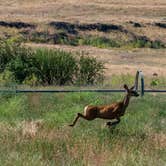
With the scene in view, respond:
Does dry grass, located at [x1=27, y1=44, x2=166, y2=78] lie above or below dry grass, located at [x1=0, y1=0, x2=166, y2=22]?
above

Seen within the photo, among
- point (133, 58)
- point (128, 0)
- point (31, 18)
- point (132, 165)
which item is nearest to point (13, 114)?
point (132, 165)

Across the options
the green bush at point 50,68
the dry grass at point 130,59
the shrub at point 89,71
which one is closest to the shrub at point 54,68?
the green bush at point 50,68

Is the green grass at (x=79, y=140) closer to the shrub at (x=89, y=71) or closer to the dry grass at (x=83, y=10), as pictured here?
the shrub at (x=89, y=71)

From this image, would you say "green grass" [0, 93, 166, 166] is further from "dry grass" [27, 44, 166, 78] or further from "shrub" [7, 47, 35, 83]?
"dry grass" [27, 44, 166, 78]

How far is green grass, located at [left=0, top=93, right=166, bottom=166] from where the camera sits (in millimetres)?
10195

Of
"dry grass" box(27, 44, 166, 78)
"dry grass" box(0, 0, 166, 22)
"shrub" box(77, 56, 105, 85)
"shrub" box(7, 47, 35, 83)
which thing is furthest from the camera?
"dry grass" box(0, 0, 166, 22)

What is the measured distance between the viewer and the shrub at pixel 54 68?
24319 millimetres

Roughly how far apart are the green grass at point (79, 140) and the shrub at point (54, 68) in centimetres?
795

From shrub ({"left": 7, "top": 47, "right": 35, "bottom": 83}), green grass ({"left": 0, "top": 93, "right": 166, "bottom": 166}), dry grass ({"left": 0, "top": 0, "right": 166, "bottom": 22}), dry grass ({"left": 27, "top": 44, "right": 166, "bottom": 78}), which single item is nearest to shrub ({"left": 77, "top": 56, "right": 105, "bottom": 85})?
shrub ({"left": 7, "top": 47, "right": 35, "bottom": 83})

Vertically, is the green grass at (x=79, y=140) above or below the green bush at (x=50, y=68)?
above

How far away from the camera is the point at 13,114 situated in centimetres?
1584

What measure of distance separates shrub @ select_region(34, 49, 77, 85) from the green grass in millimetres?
7949

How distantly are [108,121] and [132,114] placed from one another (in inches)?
119

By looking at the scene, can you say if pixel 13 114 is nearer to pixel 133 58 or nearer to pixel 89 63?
pixel 89 63
